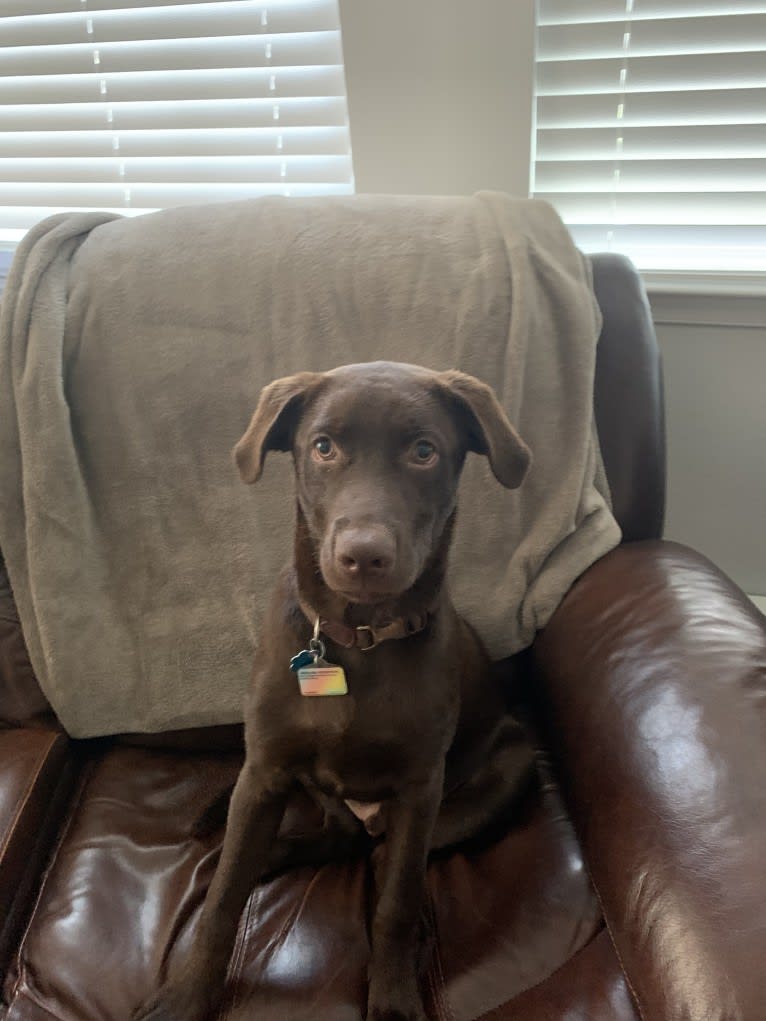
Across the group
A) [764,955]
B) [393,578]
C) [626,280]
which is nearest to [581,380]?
[626,280]

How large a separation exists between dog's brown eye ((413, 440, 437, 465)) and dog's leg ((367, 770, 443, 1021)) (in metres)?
0.43

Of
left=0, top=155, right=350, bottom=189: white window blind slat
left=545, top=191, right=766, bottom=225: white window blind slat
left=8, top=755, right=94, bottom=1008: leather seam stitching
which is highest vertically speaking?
left=0, top=155, right=350, bottom=189: white window blind slat

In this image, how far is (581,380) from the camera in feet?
4.65

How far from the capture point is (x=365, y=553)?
0.90 meters

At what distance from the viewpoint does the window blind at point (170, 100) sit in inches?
66.5

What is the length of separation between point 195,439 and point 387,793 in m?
0.67

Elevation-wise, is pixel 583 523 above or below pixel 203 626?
above

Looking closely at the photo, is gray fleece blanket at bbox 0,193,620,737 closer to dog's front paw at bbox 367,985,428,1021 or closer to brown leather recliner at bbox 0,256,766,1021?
brown leather recliner at bbox 0,256,766,1021

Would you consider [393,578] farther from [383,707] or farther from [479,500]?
[479,500]

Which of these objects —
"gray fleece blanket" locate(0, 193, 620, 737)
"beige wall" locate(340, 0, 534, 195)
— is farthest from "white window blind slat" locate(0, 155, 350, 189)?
"gray fleece blanket" locate(0, 193, 620, 737)

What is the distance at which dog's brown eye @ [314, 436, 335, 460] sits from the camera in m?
1.02

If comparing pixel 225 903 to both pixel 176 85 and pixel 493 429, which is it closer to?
pixel 493 429

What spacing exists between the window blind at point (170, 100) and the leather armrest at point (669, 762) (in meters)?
1.09

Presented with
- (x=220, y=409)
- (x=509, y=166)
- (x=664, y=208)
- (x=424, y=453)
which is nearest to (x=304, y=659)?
(x=424, y=453)
